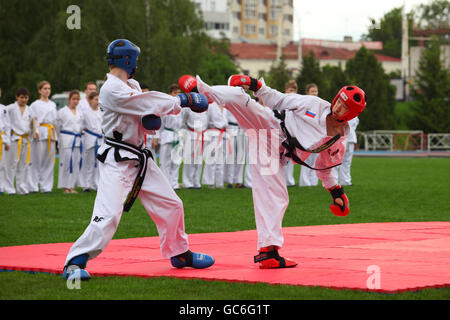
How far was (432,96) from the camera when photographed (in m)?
47.6

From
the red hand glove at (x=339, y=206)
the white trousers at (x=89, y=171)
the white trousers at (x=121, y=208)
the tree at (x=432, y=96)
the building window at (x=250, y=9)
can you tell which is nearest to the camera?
the white trousers at (x=121, y=208)

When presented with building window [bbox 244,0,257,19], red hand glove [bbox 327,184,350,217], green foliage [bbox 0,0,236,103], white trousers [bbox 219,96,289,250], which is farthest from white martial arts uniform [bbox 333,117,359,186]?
building window [bbox 244,0,257,19]

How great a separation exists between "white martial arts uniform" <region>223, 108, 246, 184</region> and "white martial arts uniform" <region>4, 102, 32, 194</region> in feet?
14.3

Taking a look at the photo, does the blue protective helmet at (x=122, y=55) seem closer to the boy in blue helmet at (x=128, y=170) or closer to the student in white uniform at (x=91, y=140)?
the boy in blue helmet at (x=128, y=170)

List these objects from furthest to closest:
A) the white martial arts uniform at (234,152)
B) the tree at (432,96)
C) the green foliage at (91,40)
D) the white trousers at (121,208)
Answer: the tree at (432,96), the green foliage at (91,40), the white martial arts uniform at (234,152), the white trousers at (121,208)

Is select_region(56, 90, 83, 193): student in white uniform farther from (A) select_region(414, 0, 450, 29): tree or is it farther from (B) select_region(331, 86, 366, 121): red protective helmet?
(A) select_region(414, 0, 450, 29): tree

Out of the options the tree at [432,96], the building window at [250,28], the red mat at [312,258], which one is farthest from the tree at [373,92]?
the building window at [250,28]

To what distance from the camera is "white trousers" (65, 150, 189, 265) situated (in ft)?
20.9

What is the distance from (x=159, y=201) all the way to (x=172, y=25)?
35475 millimetres

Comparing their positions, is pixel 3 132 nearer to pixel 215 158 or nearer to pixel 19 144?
pixel 19 144

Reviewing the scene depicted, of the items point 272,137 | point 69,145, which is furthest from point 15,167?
point 272,137

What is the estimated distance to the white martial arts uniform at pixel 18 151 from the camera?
53.6 feet

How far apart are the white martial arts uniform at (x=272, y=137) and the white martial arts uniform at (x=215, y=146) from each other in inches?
414
